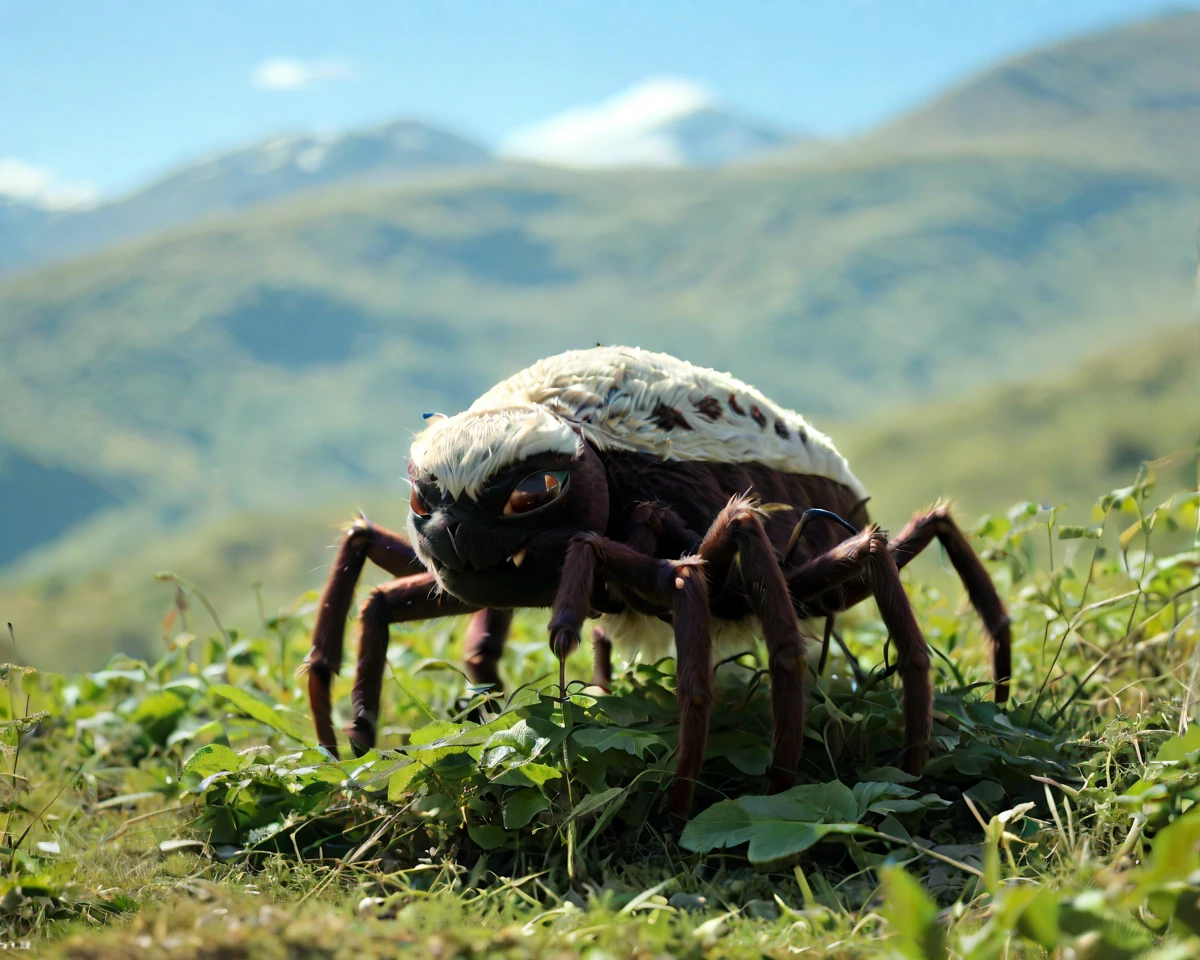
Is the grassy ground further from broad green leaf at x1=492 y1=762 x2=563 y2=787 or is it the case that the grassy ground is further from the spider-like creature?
the spider-like creature

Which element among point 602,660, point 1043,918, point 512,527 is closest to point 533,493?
point 512,527

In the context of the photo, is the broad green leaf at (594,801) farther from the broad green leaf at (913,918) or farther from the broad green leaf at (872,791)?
the broad green leaf at (913,918)

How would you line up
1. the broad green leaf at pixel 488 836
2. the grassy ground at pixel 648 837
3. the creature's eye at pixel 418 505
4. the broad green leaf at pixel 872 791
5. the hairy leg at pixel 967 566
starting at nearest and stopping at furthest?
the grassy ground at pixel 648 837 → the broad green leaf at pixel 872 791 → the broad green leaf at pixel 488 836 → the creature's eye at pixel 418 505 → the hairy leg at pixel 967 566

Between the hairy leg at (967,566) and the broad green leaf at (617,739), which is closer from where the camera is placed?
the broad green leaf at (617,739)

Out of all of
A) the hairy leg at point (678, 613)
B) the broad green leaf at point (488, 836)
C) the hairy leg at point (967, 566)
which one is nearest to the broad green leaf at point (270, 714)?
the broad green leaf at point (488, 836)

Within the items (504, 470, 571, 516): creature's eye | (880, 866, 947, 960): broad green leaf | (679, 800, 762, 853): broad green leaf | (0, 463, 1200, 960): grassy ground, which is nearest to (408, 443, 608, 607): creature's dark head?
(504, 470, 571, 516): creature's eye
